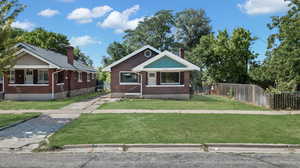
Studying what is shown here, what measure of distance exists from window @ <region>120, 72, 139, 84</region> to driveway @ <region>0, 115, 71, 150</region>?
40.4ft

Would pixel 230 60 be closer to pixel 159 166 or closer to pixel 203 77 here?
pixel 203 77

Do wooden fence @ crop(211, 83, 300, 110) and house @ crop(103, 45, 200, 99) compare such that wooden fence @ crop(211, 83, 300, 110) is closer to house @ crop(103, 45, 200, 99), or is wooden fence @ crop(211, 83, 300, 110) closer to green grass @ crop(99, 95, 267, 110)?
green grass @ crop(99, 95, 267, 110)

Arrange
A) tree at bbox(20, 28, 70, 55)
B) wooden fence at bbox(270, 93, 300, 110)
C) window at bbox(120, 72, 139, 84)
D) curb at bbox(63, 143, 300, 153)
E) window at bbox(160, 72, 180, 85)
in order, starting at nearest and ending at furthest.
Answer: curb at bbox(63, 143, 300, 153) → wooden fence at bbox(270, 93, 300, 110) → window at bbox(160, 72, 180, 85) → window at bbox(120, 72, 139, 84) → tree at bbox(20, 28, 70, 55)

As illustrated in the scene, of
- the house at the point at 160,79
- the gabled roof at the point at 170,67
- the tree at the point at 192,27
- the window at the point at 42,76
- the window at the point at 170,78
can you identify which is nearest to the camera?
the gabled roof at the point at 170,67

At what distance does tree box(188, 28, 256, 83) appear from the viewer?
1280 inches

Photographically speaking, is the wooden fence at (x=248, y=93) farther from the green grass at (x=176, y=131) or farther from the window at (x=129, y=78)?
the window at (x=129, y=78)

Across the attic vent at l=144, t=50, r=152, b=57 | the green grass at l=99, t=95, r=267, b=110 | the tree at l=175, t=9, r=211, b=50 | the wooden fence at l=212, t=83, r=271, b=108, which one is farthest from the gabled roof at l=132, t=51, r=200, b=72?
the tree at l=175, t=9, r=211, b=50

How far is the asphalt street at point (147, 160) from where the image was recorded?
5.52 metres

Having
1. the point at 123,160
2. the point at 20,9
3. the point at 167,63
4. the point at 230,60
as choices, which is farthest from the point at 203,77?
the point at 123,160

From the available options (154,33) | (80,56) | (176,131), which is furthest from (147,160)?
(80,56)

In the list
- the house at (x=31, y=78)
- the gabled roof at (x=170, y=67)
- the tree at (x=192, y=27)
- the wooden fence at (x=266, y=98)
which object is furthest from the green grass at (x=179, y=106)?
the tree at (x=192, y=27)

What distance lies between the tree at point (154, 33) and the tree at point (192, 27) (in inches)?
102

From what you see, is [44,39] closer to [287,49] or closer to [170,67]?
[170,67]

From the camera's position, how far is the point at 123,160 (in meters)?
5.88
